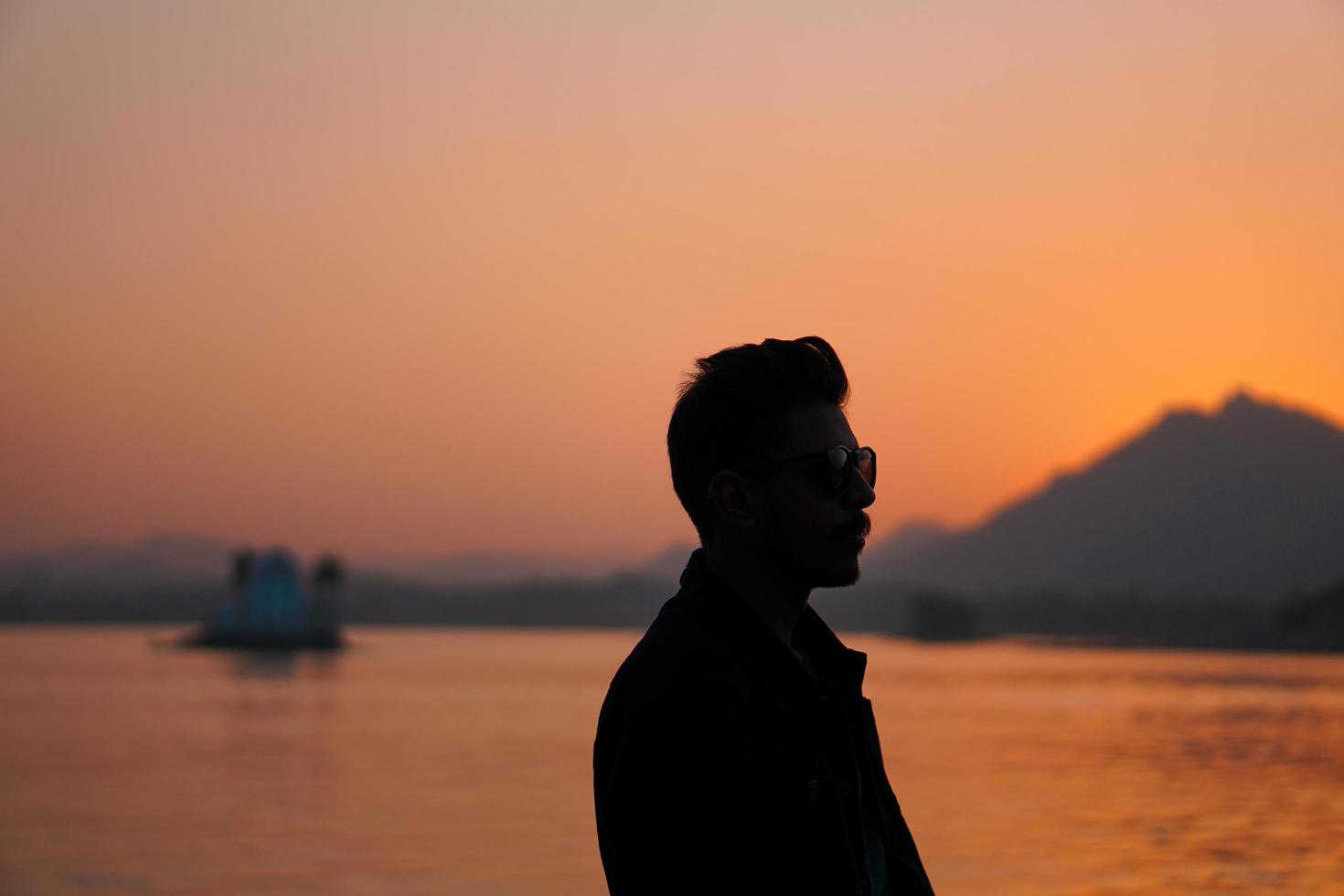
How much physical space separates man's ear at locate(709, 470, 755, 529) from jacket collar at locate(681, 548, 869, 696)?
0.08 metres

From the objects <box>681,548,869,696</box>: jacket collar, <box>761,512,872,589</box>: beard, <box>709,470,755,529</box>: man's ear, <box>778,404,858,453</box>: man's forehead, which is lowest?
<box>681,548,869,696</box>: jacket collar

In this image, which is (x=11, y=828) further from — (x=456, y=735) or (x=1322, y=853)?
(x=456, y=735)

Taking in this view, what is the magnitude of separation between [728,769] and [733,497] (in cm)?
46

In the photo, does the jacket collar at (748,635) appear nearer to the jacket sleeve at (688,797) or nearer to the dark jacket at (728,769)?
the dark jacket at (728,769)

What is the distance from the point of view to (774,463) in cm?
245

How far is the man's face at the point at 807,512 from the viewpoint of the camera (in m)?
2.45

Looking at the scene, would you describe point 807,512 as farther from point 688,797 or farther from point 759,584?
point 688,797

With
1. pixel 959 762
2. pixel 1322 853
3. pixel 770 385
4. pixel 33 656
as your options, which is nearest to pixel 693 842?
pixel 770 385

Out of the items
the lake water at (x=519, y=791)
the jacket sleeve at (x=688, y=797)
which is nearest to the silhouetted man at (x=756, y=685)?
the jacket sleeve at (x=688, y=797)

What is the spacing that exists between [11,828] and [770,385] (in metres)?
23.0

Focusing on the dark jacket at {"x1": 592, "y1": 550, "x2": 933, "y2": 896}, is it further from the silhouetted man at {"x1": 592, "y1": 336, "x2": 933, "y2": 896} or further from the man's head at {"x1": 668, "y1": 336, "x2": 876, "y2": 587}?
the man's head at {"x1": 668, "y1": 336, "x2": 876, "y2": 587}

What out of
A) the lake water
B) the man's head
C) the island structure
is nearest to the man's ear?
the man's head

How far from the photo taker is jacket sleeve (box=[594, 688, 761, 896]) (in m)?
2.13

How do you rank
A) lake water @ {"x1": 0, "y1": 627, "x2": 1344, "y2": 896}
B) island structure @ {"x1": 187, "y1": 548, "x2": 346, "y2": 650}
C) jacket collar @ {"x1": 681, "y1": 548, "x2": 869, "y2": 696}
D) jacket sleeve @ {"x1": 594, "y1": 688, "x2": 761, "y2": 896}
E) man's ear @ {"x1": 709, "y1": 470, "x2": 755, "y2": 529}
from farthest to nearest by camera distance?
island structure @ {"x1": 187, "y1": 548, "x2": 346, "y2": 650}, lake water @ {"x1": 0, "y1": 627, "x2": 1344, "y2": 896}, man's ear @ {"x1": 709, "y1": 470, "x2": 755, "y2": 529}, jacket collar @ {"x1": 681, "y1": 548, "x2": 869, "y2": 696}, jacket sleeve @ {"x1": 594, "y1": 688, "x2": 761, "y2": 896}
